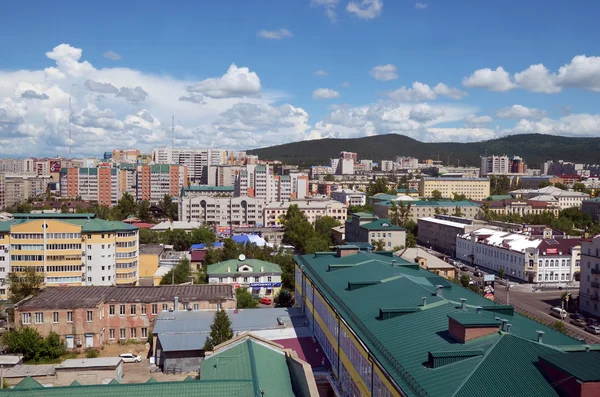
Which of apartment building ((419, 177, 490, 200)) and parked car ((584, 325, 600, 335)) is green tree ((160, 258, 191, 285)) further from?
apartment building ((419, 177, 490, 200))

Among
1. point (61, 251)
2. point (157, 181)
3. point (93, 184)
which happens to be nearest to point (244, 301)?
point (61, 251)

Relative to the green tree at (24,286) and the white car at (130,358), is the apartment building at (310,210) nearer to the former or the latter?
the green tree at (24,286)

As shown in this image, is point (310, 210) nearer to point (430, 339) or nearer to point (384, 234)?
point (384, 234)

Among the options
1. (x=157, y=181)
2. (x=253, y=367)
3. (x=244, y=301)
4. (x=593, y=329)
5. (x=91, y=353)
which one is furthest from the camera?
(x=157, y=181)

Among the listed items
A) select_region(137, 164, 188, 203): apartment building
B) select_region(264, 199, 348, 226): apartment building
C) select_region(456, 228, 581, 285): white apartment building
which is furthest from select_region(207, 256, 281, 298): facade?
select_region(137, 164, 188, 203): apartment building

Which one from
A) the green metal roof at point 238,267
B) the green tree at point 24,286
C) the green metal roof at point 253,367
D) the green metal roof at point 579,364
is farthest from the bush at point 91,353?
the green metal roof at point 579,364

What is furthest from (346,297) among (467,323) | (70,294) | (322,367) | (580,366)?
(70,294)
